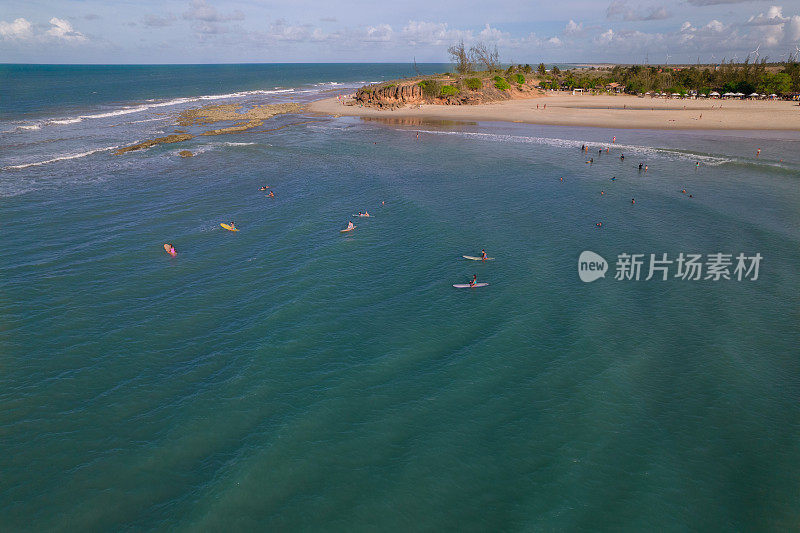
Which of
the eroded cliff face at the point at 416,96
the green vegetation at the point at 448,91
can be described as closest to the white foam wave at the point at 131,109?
the eroded cliff face at the point at 416,96

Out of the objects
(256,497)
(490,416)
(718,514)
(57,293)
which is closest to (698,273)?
(718,514)

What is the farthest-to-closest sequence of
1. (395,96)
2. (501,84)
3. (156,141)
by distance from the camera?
(501,84)
(395,96)
(156,141)

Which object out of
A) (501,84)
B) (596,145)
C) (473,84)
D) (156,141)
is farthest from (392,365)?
(501,84)

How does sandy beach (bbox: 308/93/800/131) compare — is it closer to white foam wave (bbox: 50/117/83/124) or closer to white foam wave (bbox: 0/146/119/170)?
white foam wave (bbox: 50/117/83/124)

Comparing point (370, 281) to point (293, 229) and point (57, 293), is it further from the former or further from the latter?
point (57, 293)

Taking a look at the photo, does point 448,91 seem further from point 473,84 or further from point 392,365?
point 392,365
